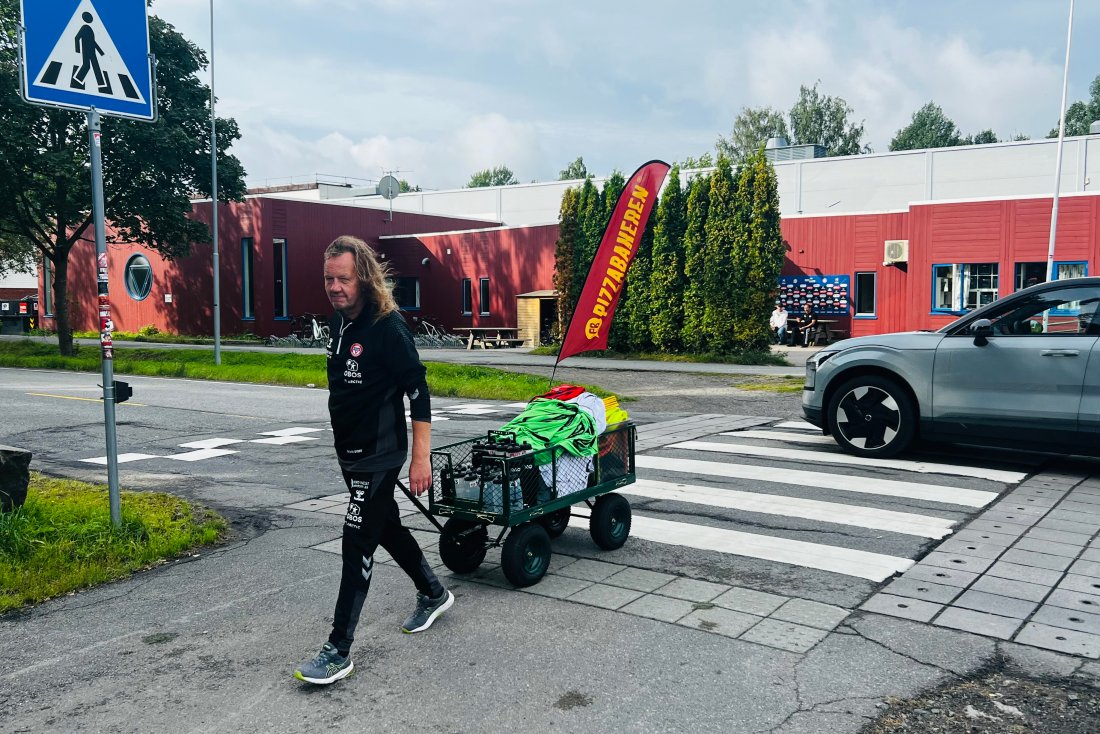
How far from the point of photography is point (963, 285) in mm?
28734

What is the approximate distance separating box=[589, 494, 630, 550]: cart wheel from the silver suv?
4.12 meters

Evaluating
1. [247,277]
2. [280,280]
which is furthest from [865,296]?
[247,277]

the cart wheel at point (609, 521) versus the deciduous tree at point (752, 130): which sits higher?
the deciduous tree at point (752, 130)

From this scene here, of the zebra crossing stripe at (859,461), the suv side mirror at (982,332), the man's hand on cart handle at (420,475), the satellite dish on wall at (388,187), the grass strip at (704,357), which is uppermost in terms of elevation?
the satellite dish on wall at (388,187)

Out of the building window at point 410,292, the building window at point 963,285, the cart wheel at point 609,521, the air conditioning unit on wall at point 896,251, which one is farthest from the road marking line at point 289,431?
the building window at point 410,292

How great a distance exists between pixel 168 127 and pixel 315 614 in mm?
22426

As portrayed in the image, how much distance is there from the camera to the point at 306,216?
36.0m

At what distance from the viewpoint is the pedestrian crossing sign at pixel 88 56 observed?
18.6 ft

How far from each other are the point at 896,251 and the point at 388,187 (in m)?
22.8

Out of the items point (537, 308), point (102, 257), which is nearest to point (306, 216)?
point (537, 308)

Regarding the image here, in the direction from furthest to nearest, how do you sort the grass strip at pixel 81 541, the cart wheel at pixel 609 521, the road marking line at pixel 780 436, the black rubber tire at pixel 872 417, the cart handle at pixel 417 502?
the road marking line at pixel 780 436, the black rubber tire at pixel 872 417, the cart wheel at pixel 609 521, the grass strip at pixel 81 541, the cart handle at pixel 417 502

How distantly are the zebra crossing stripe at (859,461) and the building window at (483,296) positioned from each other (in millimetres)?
27479

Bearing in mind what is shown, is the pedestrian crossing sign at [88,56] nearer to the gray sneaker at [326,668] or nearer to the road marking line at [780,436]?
the gray sneaker at [326,668]

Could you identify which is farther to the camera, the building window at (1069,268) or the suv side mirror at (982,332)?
the building window at (1069,268)
